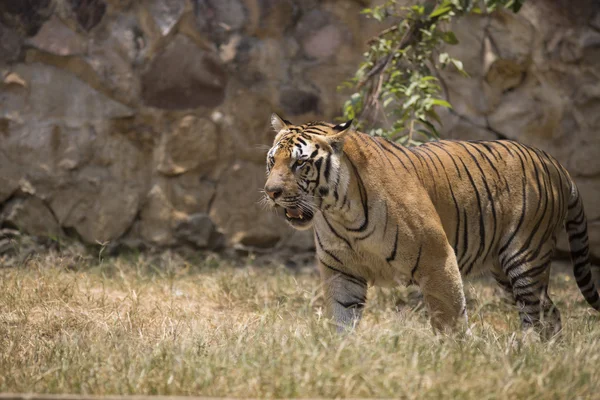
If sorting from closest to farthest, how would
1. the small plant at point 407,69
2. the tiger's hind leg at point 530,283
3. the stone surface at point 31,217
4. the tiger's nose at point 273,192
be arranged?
the tiger's nose at point 273,192, the tiger's hind leg at point 530,283, the small plant at point 407,69, the stone surface at point 31,217

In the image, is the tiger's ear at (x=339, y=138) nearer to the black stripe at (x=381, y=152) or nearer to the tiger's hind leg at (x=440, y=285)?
the black stripe at (x=381, y=152)

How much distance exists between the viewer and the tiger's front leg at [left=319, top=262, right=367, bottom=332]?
402cm

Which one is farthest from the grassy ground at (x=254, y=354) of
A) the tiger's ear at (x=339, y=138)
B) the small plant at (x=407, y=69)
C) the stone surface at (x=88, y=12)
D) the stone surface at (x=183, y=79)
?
the stone surface at (x=88, y=12)

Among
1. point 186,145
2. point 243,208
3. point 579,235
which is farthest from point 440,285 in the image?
point 186,145

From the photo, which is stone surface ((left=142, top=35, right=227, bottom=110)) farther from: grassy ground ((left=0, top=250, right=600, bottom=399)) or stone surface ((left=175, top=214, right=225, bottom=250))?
grassy ground ((left=0, top=250, right=600, bottom=399))

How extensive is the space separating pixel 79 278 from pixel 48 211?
1.73m

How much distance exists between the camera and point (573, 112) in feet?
21.8

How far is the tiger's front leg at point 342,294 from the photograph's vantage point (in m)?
4.02

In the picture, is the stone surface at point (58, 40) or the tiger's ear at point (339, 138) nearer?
the tiger's ear at point (339, 138)

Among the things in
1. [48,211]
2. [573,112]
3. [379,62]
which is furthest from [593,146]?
[48,211]

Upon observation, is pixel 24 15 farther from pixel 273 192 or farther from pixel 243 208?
pixel 273 192

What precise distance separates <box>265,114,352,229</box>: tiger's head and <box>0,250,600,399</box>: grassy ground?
43 cm

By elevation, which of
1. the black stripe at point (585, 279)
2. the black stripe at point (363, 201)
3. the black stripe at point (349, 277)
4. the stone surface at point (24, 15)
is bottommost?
the black stripe at point (585, 279)

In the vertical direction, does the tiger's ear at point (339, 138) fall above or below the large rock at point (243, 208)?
above
